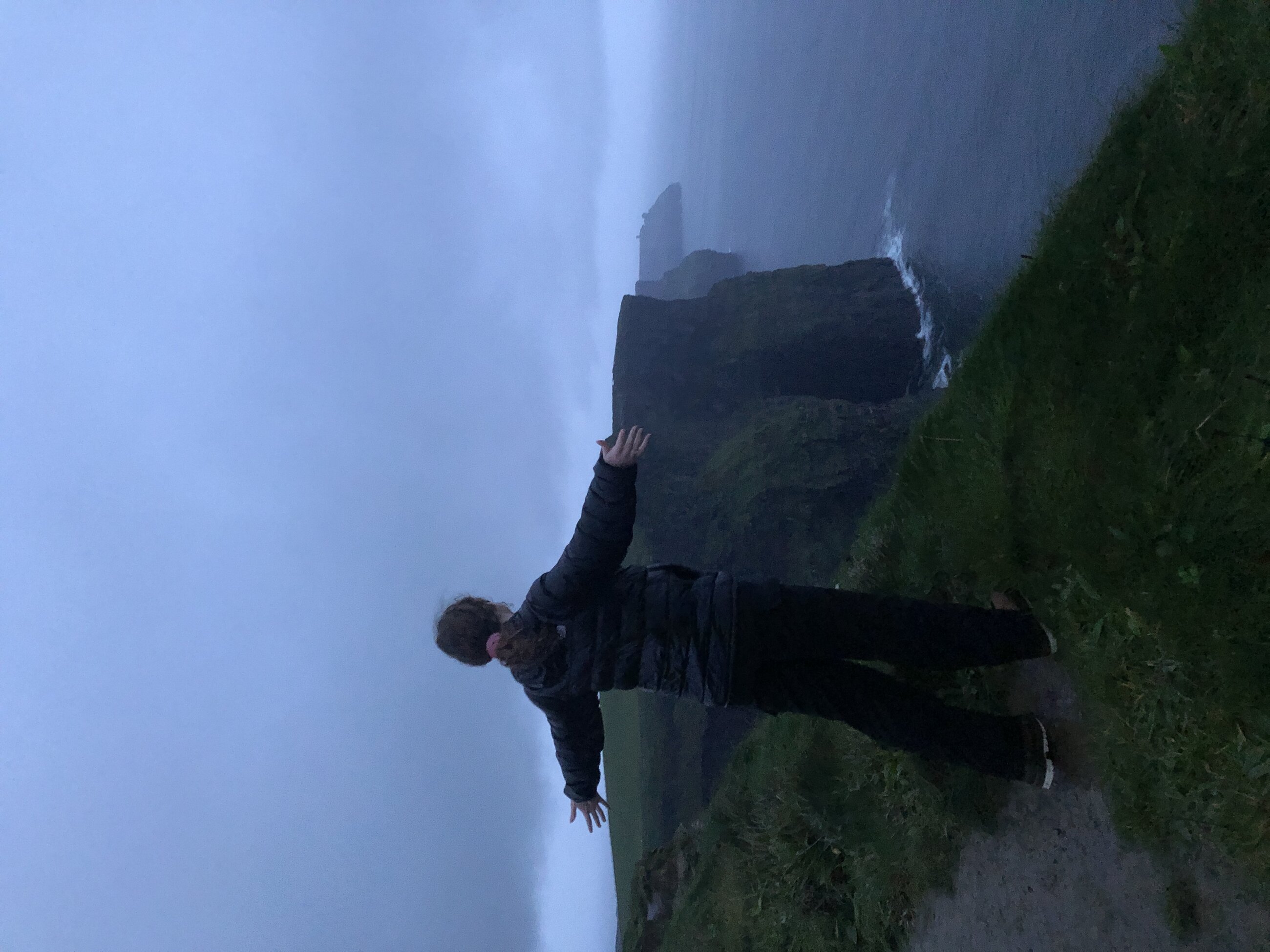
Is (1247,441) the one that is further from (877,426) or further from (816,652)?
(877,426)

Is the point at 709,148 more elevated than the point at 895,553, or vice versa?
the point at 709,148

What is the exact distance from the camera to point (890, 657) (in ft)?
13.8

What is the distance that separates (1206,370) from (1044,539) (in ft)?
4.56

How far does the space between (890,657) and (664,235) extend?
122158mm

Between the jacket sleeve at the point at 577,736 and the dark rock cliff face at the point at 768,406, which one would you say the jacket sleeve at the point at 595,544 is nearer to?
the jacket sleeve at the point at 577,736

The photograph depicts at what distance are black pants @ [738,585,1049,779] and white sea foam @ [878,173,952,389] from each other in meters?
14.7

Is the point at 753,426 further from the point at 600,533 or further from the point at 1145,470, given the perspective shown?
the point at 1145,470

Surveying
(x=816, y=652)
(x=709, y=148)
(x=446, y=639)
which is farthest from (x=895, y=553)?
(x=709, y=148)

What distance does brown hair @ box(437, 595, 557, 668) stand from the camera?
4195mm

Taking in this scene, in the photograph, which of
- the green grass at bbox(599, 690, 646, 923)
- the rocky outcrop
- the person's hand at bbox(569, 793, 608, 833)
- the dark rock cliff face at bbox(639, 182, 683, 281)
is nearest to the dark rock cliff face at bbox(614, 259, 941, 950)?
the green grass at bbox(599, 690, 646, 923)

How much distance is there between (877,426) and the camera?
1545 cm

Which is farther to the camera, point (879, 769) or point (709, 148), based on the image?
point (709, 148)

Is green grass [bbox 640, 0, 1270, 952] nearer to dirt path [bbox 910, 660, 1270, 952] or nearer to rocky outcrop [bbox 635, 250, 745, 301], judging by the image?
dirt path [bbox 910, 660, 1270, 952]

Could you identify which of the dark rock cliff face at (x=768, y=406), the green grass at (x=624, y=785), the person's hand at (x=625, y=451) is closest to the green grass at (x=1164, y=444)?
the person's hand at (x=625, y=451)
